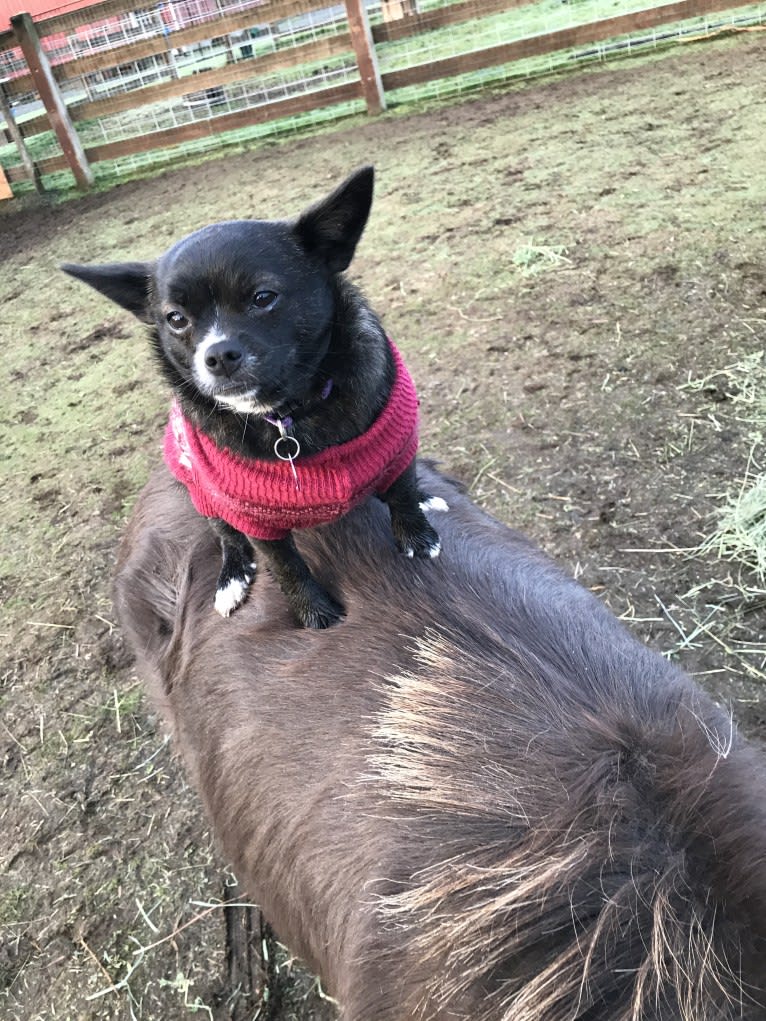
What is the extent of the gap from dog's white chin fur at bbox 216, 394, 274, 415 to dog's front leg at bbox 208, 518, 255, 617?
34cm

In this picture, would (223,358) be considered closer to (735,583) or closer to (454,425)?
(735,583)

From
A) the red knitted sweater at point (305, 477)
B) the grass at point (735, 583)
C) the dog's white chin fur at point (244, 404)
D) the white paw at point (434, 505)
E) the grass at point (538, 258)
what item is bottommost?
the grass at point (735, 583)

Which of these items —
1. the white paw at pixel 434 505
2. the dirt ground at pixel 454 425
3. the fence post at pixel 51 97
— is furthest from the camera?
the fence post at pixel 51 97

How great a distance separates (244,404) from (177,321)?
252 millimetres

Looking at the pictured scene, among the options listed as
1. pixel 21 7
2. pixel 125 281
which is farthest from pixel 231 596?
pixel 21 7

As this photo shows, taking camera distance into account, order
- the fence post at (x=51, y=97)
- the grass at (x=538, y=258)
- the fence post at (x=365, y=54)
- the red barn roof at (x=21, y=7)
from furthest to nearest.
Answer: the red barn roof at (x=21, y=7) < the fence post at (x=51, y=97) < the fence post at (x=365, y=54) < the grass at (x=538, y=258)

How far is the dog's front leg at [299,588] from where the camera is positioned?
147cm

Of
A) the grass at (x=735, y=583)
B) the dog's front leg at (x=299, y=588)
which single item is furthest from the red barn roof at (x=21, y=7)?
the dog's front leg at (x=299, y=588)

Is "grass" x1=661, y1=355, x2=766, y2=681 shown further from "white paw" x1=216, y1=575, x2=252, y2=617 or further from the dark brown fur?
"white paw" x1=216, y1=575, x2=252, y2=617

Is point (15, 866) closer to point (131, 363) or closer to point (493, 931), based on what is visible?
point (493, 931)

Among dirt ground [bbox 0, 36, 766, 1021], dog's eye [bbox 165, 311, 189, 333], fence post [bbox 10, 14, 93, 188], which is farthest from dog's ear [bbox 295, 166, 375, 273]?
fence post [bbox 10, 14, 93, 188]

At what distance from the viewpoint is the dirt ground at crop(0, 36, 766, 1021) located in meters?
2.02

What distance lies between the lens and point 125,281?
1694 millimetres

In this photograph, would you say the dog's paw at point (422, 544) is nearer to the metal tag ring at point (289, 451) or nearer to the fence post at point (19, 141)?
the metal tag ring at point (289, 451)
